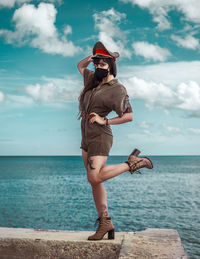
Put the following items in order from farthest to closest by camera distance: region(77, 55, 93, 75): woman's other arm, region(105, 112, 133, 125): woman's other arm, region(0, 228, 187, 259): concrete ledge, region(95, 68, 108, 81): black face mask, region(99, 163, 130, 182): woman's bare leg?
1. region(77, 55, 93, 75): woman's other arm
2. region(95, 68, 108, 81): black face mask
3. region(105, 112, 133, 125): woman's other arm
4. region(99, 163, 130, 182): woman's bare leg
5. region(0, 228, 187, 259): concrete ledge

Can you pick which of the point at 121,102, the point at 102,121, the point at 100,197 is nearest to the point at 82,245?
the point at 100,197

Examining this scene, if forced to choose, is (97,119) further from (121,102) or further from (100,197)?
(100,197)

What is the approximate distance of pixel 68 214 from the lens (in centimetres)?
1928

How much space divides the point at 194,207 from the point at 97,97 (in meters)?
19.6

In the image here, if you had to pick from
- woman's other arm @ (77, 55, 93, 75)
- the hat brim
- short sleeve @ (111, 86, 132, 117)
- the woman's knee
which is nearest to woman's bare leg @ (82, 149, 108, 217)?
the woman's knee

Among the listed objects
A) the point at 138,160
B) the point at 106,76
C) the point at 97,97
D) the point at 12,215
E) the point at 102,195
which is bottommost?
the point at 12,215

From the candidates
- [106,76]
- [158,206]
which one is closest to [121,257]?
[106,76]

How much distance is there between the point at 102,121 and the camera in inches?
151

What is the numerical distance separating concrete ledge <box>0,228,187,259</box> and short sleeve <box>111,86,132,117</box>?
1.51 metres

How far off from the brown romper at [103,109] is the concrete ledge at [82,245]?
105 centimetres

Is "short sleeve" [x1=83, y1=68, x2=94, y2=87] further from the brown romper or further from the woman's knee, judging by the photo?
the woman's knee

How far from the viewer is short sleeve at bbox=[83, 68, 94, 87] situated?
4178 millimetres

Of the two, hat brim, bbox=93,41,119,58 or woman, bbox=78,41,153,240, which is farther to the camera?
hat brim, bbox=93,41,119,58

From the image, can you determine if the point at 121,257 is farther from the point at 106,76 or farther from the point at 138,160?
the point at 106,76
